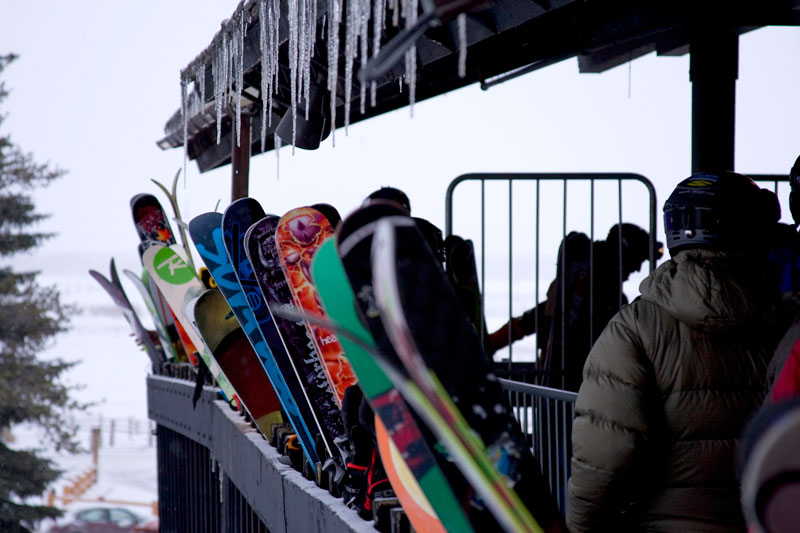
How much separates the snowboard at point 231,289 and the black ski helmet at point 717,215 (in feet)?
5.27

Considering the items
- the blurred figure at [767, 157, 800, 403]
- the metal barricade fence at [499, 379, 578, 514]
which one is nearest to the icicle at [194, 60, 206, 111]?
the metal barricade fence at [499, 379, 578, 514]

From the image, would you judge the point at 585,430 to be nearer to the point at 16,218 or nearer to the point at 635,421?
the point at 635,421

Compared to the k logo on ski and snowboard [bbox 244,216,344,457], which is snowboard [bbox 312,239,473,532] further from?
the k logo on ski

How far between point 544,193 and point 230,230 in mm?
1896

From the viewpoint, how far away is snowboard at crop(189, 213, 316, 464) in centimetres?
A: 338

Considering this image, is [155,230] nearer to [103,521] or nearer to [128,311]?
[128,311]

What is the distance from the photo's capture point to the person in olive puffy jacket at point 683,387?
6.22 feet

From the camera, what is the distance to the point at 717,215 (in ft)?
6.45

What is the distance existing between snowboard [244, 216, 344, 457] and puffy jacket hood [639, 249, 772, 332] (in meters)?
1.44

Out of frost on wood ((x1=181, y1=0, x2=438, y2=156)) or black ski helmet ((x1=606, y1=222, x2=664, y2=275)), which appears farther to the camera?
black ski helmet ((x1=606, y1=222, x2=664, y2=275))

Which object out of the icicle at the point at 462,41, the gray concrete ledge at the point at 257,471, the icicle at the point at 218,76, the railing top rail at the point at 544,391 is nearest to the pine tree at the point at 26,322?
the gray concrete ledge at the point at 257,471

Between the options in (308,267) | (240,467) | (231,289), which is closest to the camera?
(308,267)

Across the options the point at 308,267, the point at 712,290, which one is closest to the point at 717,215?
the point at 712,290

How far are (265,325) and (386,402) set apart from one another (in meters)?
1.88
